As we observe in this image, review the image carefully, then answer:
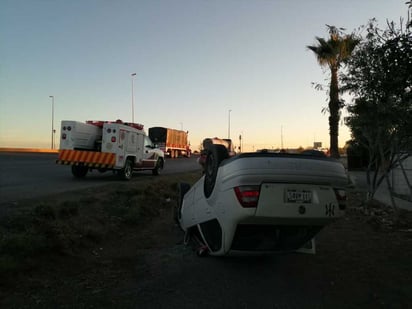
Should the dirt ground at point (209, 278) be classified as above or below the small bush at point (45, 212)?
below

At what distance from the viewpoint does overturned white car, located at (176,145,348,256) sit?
421cm

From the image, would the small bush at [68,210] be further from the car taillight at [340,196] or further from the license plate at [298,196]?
the car taillight at [340,196]

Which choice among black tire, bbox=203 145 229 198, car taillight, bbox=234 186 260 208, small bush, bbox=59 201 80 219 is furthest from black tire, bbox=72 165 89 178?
car taillight, bbox=234 186 260 208

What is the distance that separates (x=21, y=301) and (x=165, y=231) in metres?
4.10

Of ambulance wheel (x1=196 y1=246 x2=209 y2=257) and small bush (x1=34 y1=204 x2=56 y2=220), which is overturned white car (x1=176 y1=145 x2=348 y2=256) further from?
small bush (x1=34 y1=204 x2=56 y2=220)

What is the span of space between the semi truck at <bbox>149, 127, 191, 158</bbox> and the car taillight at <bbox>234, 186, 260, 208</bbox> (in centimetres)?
4535

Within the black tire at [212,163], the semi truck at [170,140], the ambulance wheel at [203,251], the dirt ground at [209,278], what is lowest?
the dirt ground at [209,278]

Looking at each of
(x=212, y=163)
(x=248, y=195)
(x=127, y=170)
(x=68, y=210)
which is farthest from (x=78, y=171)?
(x=248, y=195)

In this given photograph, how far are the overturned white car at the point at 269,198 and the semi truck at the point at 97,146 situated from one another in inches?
510

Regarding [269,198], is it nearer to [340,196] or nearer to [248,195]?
[248,195]

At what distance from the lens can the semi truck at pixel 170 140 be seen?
51.0 meters

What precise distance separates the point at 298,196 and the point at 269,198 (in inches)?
13.1

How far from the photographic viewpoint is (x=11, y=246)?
210 inches

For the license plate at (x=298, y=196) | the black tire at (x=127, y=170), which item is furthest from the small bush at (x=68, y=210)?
the black tire at (x=127, y=170)
